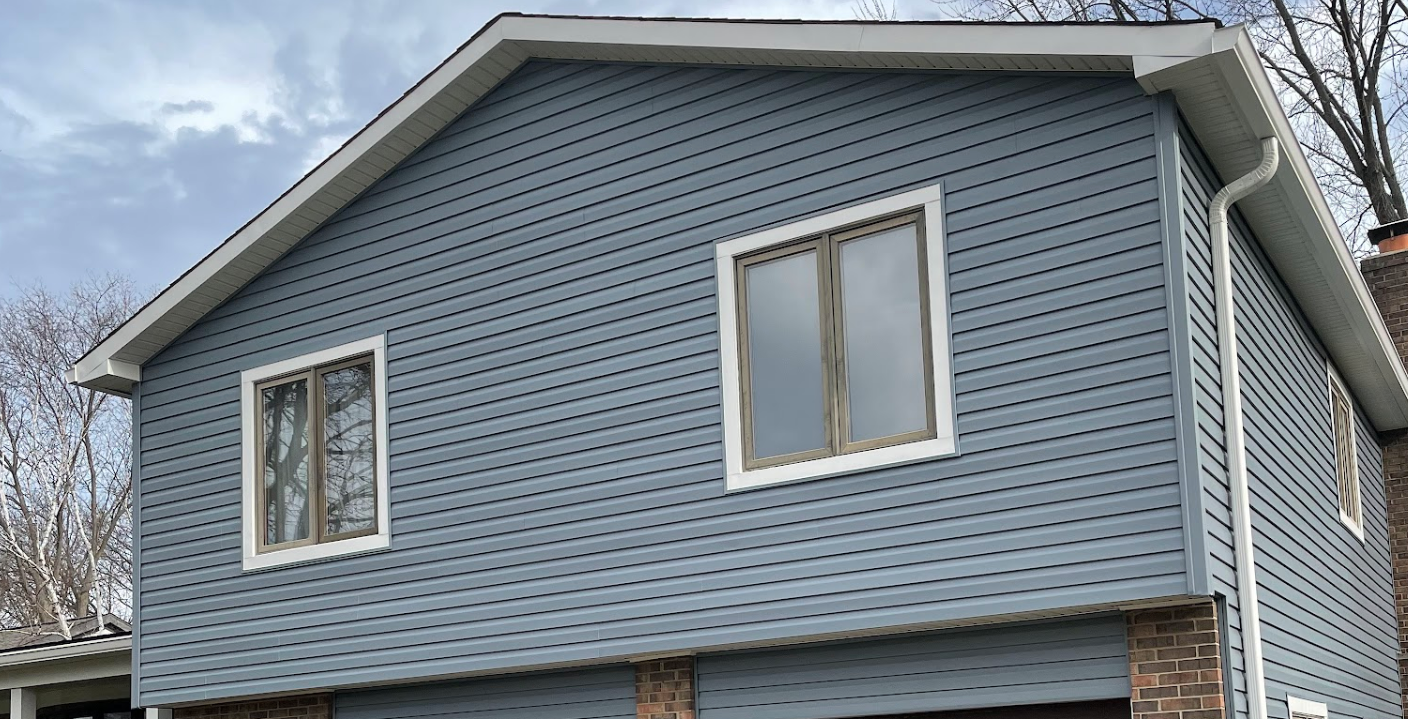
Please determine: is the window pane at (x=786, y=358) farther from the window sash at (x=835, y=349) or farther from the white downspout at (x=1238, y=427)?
the white downspout at (x=1238, y=427)

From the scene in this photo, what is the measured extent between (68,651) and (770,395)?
956 centimetres

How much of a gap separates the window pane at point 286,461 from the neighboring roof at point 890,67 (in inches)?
43.3

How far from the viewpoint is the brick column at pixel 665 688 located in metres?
10.3

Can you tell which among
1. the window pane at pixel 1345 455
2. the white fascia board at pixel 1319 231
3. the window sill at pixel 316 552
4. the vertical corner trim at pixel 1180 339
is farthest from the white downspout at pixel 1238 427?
the window sill at pixel 316 552

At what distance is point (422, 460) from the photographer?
1173 centimetres

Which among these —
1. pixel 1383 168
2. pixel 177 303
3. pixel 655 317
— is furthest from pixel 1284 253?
pixel 1383 168

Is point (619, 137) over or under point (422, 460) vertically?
over

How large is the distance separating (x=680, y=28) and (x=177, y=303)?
5.12 meters

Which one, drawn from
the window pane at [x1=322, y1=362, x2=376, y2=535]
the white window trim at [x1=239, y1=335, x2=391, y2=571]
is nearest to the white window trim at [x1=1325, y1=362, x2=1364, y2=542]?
the white window trim at [x1=239, y1=335, x2=391, y2=571]

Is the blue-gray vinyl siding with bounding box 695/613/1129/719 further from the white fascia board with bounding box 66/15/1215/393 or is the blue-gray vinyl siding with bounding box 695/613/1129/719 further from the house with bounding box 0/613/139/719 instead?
the house with bounding box 0/613/139/719

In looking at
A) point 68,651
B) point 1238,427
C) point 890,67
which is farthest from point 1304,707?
point 68,651

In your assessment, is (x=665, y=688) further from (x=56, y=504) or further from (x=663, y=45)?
(x=56, y=504)

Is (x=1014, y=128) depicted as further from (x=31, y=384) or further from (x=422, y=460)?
(x=31, y=384)

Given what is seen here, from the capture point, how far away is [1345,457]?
1425 centimetres
